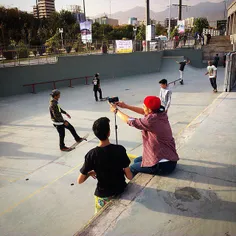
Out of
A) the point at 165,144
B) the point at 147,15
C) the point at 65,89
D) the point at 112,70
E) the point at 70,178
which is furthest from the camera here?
the point at 147,15

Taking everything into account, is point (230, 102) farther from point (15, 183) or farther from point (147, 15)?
point (147, 15)

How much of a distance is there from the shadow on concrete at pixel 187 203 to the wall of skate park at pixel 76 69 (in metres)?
14.3

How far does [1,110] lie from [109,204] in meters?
10.6

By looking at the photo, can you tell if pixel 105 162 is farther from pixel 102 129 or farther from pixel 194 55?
pixel 194 55

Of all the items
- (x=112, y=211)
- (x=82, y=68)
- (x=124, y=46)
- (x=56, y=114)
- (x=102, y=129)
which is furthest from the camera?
(x=124, y=46)

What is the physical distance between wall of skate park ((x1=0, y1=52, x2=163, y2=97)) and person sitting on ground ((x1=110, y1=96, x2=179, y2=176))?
14029mm

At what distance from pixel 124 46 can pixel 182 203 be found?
819 inches

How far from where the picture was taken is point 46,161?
6148mm

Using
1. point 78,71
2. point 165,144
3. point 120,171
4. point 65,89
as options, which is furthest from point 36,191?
point 78,71

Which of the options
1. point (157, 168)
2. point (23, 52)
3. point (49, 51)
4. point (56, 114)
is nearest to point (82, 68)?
point (49, 51)

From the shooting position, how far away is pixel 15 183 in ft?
16.9

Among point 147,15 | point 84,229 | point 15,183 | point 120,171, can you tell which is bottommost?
point 15,183

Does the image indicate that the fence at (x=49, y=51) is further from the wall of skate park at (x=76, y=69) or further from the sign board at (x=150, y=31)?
the sign board at (x=150, y=31)

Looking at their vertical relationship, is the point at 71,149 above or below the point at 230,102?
below
